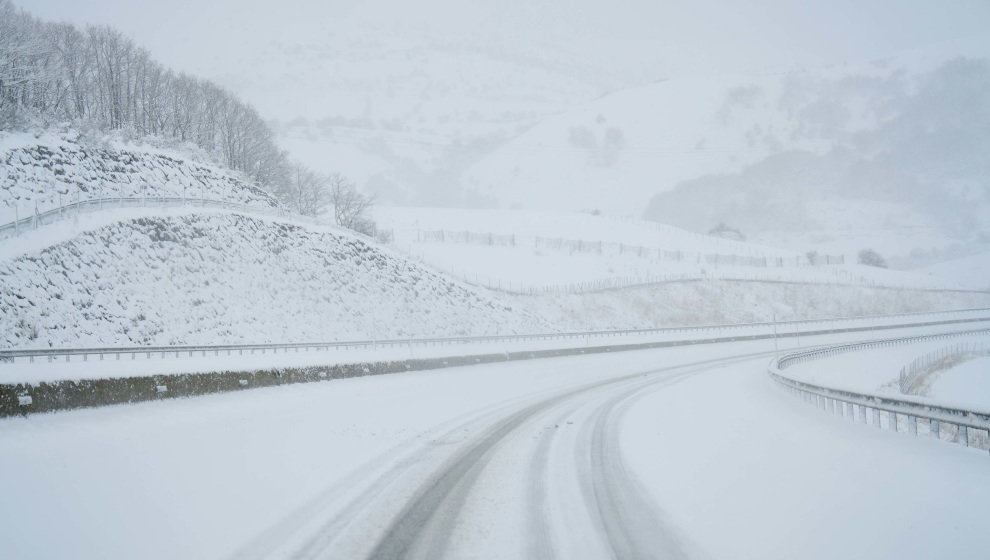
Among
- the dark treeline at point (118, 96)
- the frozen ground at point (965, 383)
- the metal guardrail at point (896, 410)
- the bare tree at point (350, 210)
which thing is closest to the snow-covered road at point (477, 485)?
the metal guardrail at point (896, 410)

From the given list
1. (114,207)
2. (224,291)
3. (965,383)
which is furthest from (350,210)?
(965,383)

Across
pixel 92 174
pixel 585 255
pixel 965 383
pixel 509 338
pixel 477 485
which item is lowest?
pixel 965 383

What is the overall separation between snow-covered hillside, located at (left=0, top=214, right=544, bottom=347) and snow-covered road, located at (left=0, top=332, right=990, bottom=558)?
1975 cm

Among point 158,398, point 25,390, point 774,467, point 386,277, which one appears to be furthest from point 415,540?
point 386,277

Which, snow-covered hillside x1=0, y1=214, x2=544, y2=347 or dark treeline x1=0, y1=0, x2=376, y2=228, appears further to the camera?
dark treeline x1=0, y1=0, x2=376, y2=228

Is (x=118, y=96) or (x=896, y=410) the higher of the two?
(x=118, y=96)

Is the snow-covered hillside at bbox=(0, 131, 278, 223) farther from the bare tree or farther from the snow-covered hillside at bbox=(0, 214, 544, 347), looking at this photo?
the bare tree

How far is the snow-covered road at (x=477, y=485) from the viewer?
7.11 meters

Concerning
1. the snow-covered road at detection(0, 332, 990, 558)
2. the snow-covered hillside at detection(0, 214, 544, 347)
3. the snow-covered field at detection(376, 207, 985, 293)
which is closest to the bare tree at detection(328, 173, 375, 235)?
the snow-covered field at detection(376, 207, 985, 293)

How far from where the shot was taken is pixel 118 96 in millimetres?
65562

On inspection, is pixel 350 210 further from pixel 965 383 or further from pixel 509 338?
pixel 965 383

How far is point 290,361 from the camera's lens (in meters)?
26.5

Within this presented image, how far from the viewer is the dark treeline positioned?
52.7 metres

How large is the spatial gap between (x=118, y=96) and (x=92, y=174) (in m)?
23.3
